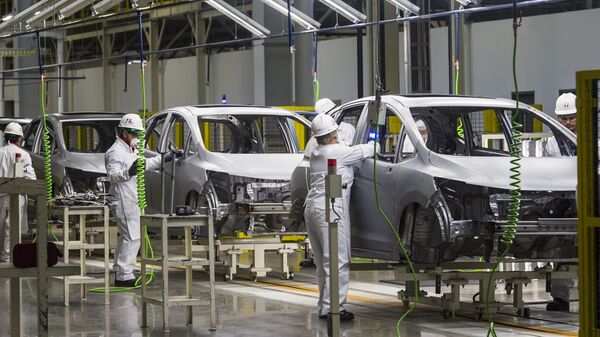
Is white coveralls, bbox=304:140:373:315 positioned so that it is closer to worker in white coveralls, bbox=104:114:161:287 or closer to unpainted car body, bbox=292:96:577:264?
unpainted car body, bbox=292:96:577:264

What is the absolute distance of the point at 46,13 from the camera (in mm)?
17078

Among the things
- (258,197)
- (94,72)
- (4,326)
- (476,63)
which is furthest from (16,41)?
(4,326)

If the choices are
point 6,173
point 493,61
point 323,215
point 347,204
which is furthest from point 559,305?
point 493,61

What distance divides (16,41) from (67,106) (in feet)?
10.6

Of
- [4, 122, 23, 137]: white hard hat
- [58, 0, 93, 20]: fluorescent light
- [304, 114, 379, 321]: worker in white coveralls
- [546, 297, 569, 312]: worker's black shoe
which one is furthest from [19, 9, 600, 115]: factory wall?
[304, 114, 379, 321]: worker in white coveralls

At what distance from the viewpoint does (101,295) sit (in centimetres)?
1139

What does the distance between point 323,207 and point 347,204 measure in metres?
0.30

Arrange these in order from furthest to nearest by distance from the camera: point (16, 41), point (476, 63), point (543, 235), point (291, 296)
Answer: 1. point (16, 41)
2. point (476, 63)
3. point (291, 296)
4. point (543, 235)

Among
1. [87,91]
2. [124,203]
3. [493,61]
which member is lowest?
[124,203]

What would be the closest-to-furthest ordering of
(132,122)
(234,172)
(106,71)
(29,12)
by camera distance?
(132,122), (234,172), (29,12), (106,71)

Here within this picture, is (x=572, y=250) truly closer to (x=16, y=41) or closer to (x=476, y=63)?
(x=476, y=63)

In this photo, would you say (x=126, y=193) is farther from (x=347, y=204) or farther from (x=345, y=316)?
(x=345, y=316)

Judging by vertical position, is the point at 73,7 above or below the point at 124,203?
above

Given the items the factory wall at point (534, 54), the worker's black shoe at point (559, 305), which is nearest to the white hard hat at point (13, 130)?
the worker's black shoe at point (559, 305)
